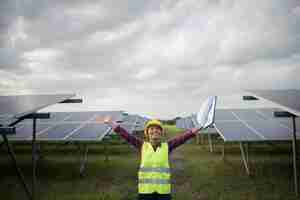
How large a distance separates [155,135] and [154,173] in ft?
1.49

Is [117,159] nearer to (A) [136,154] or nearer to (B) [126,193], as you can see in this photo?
(A) [136,154]

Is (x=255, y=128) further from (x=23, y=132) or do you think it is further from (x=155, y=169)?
(x=23, y=132)

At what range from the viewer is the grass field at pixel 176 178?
5.52 m

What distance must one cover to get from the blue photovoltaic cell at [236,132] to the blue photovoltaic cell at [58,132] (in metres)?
4.62

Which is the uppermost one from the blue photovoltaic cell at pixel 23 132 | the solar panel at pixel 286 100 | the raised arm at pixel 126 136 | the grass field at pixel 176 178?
the solar panel at pixel 286 100

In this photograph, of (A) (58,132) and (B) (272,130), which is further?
(A) (58,132)

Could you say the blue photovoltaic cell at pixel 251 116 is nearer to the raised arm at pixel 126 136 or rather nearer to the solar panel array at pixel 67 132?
the solar panel array at pixel 67 132

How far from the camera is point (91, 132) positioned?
7410 millimetres

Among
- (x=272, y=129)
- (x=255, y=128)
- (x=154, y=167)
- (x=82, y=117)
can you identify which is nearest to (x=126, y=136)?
(x=154, y=167)

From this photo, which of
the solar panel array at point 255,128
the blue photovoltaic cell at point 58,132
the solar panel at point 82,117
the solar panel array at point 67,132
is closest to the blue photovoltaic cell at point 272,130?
the solar panel array at point 255,128

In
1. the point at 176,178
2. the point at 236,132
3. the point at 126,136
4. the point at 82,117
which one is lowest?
the point at 176,178

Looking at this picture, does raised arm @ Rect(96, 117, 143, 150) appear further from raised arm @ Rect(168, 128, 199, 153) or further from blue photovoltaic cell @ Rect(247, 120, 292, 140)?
blue photovoltaic cell @ Rect(247, 120, 292, 140)

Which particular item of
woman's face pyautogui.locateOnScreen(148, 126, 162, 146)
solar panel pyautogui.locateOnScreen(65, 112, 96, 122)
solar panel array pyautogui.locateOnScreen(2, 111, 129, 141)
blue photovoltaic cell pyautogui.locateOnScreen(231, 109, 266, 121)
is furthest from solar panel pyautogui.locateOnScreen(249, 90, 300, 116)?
solar panel pyautogui.locateOnScreen(65, 112, 96, 122)

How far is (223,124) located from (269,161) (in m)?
2.48
